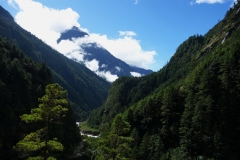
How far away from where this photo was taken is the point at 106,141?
3934 cm

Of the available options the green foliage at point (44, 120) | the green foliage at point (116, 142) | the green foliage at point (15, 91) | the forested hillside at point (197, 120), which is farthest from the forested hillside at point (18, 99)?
the green foliage at point (44, 120)

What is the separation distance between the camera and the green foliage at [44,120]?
952 inches

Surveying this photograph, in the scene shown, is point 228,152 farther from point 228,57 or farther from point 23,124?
point 23,124

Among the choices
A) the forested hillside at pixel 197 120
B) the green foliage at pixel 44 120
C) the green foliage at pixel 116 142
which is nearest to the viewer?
the green foliage at pixel 44 120

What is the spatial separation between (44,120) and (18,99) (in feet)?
356

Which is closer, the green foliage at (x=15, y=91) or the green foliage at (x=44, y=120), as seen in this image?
the green foliage at (x=44, y=120)

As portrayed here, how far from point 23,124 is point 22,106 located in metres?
12.0

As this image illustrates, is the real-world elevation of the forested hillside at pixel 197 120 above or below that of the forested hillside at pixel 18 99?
above

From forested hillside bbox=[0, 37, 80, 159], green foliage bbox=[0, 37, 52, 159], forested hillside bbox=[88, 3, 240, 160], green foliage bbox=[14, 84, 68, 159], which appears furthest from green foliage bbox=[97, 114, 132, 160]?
green foliage bbox=[0, 37, 52, 159]

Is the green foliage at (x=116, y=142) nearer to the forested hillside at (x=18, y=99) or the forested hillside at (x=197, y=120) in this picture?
the forested hillside at (x=197, y=120)

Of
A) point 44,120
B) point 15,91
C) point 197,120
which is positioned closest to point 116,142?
point 44,120

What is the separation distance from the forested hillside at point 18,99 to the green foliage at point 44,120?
234ft

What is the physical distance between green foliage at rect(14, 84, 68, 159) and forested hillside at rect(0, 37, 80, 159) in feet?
234

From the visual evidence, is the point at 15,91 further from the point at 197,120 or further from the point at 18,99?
the point at 197,120
